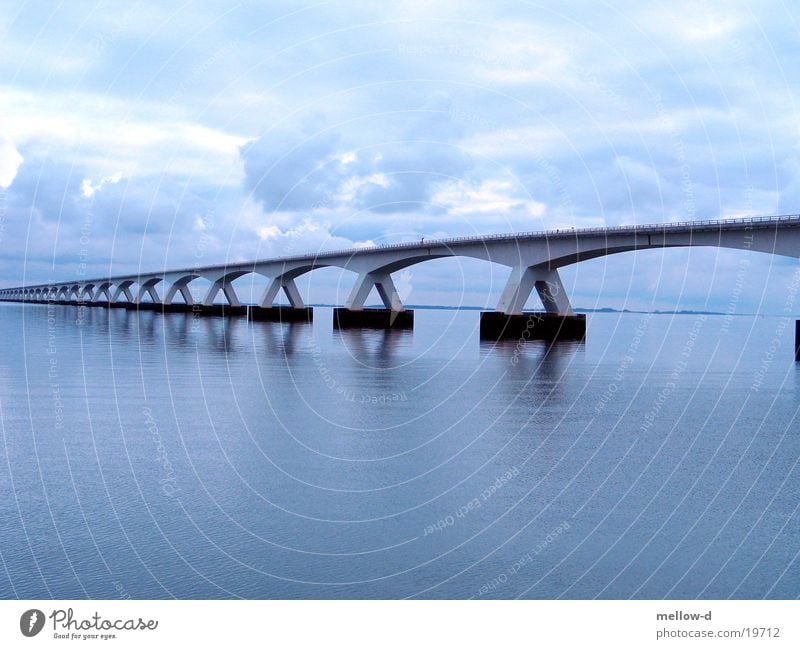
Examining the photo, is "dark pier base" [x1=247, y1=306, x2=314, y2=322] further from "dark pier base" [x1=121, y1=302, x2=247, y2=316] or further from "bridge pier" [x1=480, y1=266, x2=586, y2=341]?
"bridge pier" [x1=480, y1=266, x2=586, y2=341]

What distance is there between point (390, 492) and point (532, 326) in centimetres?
5327

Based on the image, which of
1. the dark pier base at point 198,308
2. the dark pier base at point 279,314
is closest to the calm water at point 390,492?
the dark pier base at point 279,314

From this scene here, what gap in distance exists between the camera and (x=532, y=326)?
6412 centimetres

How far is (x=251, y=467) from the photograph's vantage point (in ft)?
43.6

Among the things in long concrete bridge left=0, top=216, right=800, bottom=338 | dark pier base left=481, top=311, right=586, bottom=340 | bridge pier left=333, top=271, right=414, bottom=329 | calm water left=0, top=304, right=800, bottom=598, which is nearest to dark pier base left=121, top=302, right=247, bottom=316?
long concrete bridge left=0, top=216, right=800, bottom=338

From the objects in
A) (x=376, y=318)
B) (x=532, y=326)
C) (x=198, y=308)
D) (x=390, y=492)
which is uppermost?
(x=198, y=308)

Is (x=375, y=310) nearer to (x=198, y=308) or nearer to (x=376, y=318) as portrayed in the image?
(x=376, y=318)

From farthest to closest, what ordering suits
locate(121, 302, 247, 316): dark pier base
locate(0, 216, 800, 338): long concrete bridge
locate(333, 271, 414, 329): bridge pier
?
locate(121, 302, 247, 316): dark pier base < locate(333, 271, 414, 329): bridge pier < locate(0, 216, 800, 338): long concrete bridge

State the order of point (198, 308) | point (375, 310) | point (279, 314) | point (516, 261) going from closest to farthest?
point (516, 261)
point (375, 310)
point (279, 314)
point (198, 308)

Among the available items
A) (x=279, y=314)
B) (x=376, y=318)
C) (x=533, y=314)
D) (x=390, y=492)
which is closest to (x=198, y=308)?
(x=279, y=314)

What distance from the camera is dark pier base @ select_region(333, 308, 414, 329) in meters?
81.8

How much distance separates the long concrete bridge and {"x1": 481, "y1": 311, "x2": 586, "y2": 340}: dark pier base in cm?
8
